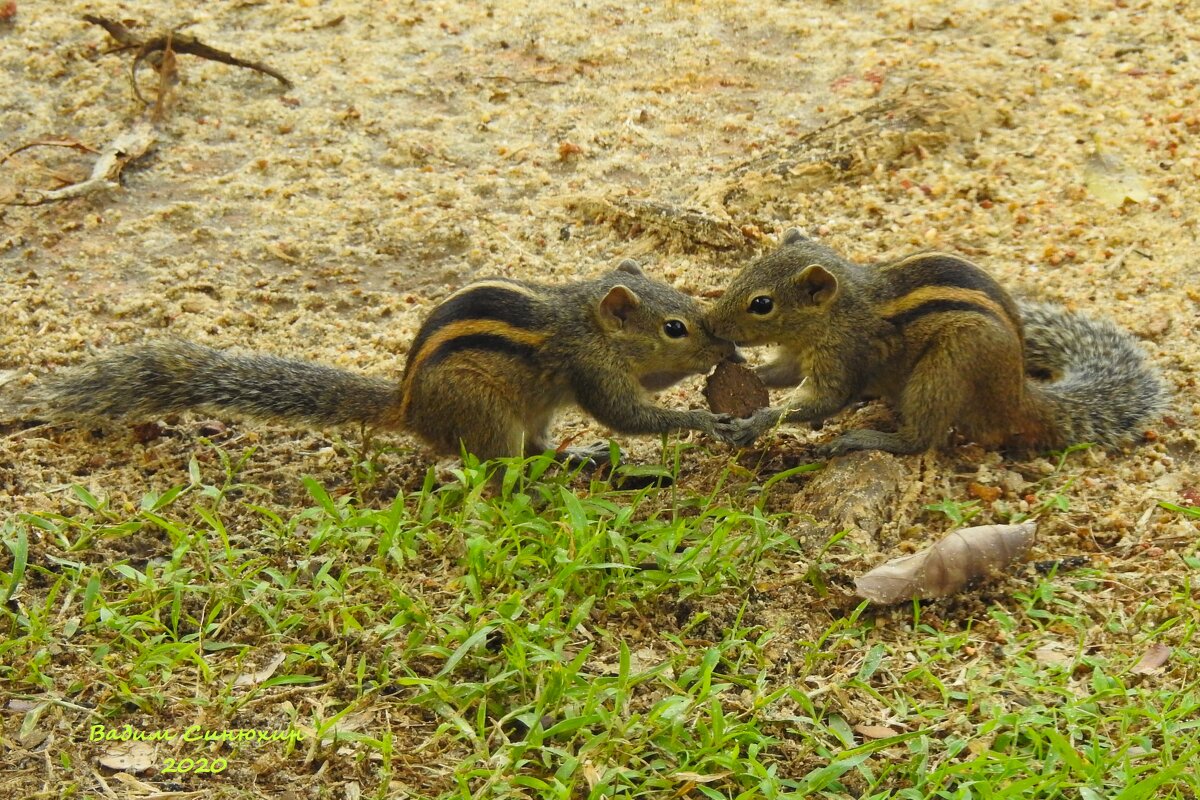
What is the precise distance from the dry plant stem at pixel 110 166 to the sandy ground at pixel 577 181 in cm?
7

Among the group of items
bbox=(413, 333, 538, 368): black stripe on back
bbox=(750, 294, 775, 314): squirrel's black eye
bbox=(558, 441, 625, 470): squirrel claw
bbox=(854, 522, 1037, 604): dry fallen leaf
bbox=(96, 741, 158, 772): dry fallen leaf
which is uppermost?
bbox=(750, 294, 775, 314): squirrel's black eye

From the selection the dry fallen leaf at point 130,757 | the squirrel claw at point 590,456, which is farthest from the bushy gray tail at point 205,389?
the dry fallen leaf at point 130,757

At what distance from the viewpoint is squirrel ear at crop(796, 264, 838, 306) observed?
4664 mm

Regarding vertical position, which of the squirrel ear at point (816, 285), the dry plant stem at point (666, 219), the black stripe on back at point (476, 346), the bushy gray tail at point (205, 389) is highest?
the squirrel ear at point (816, 285)

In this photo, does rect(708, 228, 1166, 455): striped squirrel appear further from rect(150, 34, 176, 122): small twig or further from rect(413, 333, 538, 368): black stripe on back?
rect(150, 34, 176, 122): small twig

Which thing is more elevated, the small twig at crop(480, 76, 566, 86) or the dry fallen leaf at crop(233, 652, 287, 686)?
the small twig at crop(480, 76, 566, 86)

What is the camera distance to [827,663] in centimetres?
355

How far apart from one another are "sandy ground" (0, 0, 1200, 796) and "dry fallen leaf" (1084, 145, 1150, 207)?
4cm

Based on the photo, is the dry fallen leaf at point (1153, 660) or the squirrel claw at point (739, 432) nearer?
the dry fallen leaf at point (1153, 660)

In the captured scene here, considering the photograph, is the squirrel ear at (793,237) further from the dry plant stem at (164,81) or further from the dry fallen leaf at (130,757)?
the dry plant stem at (164,81)

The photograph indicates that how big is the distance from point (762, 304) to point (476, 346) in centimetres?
118

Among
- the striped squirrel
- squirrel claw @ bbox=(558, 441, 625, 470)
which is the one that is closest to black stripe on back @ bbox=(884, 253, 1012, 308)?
the striped squirrel

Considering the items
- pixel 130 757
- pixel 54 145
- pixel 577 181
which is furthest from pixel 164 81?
pixel 130 757

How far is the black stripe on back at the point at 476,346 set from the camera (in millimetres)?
4457
